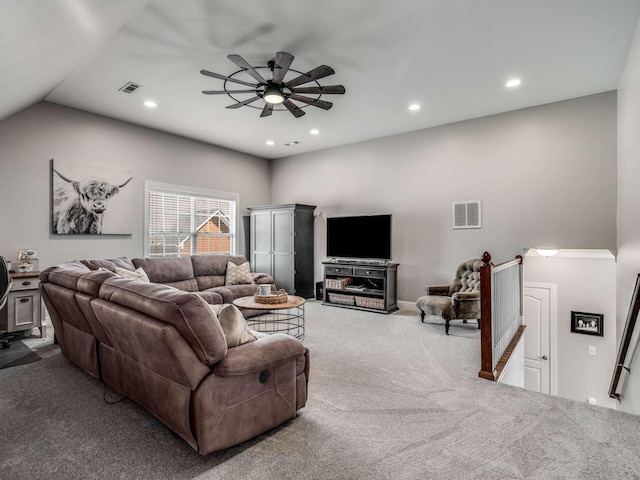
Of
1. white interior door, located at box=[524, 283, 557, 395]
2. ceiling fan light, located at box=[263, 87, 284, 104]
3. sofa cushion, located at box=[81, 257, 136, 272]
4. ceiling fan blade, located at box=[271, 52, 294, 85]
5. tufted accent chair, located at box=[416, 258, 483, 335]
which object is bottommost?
white interior door, located at box=[524, 283, 557, 395]

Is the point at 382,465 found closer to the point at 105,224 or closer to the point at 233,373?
the point at 233,373

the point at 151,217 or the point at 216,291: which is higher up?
the point at 151,217

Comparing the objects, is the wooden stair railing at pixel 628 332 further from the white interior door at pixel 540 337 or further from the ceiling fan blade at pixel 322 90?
the ceiling fan blade at pixel 322 90

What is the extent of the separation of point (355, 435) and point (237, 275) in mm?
3921

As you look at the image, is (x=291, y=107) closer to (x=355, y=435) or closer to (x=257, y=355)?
(x=257, y=355)

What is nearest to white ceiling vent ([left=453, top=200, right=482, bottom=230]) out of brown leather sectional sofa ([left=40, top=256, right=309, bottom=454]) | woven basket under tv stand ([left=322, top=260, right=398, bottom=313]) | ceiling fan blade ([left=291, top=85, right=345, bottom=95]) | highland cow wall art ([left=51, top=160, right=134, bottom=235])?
woven basket under tv stand ([left=322, top=260, right=398, bottom=313])

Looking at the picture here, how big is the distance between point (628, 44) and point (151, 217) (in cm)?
641

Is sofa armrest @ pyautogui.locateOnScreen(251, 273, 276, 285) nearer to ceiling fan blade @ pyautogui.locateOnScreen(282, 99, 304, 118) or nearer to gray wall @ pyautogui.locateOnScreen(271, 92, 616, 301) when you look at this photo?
gray wall @ pyautogui.locateOnScreen(271, 92, 616, 301)

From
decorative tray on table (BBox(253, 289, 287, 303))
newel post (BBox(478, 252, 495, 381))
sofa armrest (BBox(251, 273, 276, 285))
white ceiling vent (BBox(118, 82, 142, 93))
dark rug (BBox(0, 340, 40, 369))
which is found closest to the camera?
newel post (BBox(478, 252, 495, 381))

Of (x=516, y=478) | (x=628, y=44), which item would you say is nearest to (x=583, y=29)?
(x=628, y=44)

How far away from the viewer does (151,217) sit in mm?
5785

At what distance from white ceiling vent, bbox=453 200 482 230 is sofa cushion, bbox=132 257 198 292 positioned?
13.7ft

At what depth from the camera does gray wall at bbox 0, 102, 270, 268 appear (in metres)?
4.34

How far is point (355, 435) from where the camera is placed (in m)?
2.13
